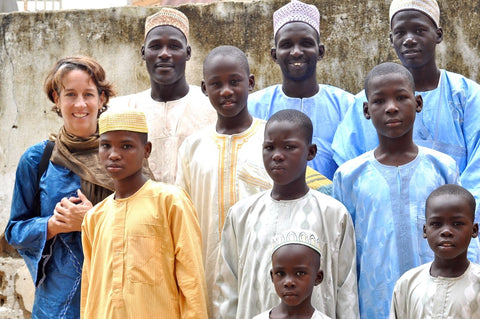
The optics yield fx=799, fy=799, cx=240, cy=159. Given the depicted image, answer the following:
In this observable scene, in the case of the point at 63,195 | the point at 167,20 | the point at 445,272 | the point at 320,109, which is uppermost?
the point at 167,20

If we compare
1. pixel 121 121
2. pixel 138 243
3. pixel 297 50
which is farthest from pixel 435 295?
pixel 297 50

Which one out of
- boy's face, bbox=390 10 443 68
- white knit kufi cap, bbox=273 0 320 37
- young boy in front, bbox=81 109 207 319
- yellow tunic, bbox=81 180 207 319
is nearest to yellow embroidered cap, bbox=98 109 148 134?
Answer: young boy in front, bbox=81 109 207 319

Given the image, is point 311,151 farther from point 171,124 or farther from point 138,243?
point 171,124

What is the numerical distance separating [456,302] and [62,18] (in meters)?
4.14

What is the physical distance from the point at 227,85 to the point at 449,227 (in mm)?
1477

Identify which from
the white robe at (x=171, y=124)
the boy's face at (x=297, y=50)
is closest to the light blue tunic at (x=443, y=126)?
the boy's face at (x=297, y=50)

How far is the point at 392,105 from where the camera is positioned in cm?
411

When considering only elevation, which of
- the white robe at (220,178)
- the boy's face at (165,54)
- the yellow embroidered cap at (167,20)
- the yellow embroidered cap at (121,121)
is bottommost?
the white robe at (220,178)

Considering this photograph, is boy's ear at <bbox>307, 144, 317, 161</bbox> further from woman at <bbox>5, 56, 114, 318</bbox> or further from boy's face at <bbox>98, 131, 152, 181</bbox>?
woman at <bbox>5, 56, 114, 318</bbox>

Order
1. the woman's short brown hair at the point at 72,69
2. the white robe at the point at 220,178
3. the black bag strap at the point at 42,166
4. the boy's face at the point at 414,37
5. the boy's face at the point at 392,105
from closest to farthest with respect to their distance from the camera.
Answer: the boy's face at the point at 392,105
the white robe at the point at 220,178
the black bag strap at the point at 42,166
the woman's short brown hair at the point at 72,69
the boy's face at the point at 414,37

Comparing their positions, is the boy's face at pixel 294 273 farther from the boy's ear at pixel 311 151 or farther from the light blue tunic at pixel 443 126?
the light blue tunic at pixel 443 126

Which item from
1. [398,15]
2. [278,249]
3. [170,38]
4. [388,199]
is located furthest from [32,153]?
[398,15]

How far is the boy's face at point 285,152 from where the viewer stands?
3.94m

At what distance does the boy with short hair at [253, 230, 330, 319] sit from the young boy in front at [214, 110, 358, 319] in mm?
152
